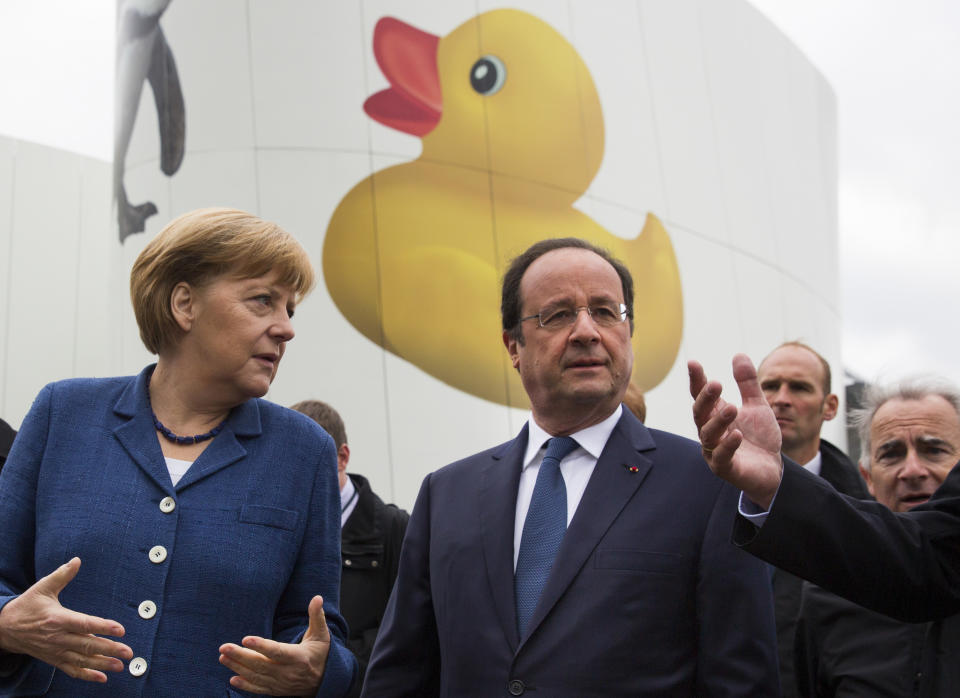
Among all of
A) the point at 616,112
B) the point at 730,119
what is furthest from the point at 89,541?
the point at 730,119

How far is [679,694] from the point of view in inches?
74.7

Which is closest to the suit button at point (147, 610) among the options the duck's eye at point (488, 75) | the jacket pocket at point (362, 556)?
the jacket pocket at point (362, 556)

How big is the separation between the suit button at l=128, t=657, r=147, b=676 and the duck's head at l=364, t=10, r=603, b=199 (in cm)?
648

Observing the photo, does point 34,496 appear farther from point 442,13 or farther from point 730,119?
point 730,119

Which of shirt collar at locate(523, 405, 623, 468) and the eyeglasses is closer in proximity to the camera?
shirt collar at locate(523, 405, 623, 468)

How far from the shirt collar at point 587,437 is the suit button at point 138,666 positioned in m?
0.95

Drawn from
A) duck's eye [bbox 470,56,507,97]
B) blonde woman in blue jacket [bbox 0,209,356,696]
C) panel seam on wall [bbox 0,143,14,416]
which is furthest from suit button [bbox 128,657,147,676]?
panel seam on wall [bbox 0,143,14,416]

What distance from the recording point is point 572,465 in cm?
227

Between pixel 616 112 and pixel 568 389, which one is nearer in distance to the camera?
pixel 568 389

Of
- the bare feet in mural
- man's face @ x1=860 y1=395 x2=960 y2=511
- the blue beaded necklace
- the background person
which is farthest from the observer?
the bare feet in mural

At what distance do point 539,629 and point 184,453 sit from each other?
0.80 metres

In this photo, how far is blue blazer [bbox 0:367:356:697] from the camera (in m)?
1.83

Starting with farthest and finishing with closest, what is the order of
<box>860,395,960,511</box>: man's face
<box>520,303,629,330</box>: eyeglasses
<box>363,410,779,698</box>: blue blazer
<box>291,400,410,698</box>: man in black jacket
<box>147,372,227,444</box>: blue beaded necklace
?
<box>291,400,410,698</box>: man in black jacket → <box>860,395,960,511</box>: man's face → <box>520,303,629,330</box>: eyeglasses → <box>147,372,227,444</box>: blue beaded necklace → <box>363,410,779,698</box>: blue blazer

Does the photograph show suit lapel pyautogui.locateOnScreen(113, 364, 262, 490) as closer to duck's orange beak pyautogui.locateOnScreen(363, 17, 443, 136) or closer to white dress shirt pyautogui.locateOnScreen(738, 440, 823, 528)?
Answer: white dress shirt pyautogui.locateOnScreen(738, 440, 823, 528)
